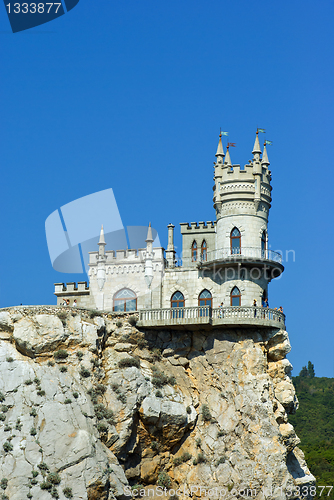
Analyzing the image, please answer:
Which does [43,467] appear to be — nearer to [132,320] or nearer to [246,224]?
[132,320]

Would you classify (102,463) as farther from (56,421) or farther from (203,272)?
(203,272)

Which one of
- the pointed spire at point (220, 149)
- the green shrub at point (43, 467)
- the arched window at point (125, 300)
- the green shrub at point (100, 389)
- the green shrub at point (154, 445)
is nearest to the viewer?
the green shrub at point (43, 467)

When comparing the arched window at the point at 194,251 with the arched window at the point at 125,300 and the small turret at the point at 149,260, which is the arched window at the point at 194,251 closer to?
the small turret at the point at 149,260

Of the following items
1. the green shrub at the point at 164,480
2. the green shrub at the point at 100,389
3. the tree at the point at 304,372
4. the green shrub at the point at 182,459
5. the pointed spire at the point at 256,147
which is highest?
the pointed spire at the point at 256,147

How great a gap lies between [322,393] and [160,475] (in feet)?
284

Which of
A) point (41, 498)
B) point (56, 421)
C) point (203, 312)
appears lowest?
point (41, 498)

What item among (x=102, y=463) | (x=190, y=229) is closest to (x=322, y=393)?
(x=190, y=229)

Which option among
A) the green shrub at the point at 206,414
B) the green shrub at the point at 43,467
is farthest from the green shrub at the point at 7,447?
the green shrub at the point at 206,414

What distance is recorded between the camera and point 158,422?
1991 inches

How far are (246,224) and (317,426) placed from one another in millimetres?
63182

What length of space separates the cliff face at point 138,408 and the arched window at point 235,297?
2274mm

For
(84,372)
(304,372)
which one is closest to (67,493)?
(84,372)

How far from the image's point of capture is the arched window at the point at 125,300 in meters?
56.5

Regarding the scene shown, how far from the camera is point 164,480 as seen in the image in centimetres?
5012
